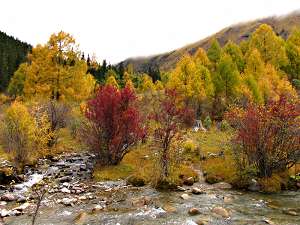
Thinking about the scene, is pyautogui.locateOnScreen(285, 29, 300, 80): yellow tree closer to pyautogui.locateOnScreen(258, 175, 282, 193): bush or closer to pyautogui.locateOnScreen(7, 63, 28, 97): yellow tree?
pyautogui.locateOnScreen(258, 175, 282, 193): bush

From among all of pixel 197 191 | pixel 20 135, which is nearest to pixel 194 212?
pixel 197 191

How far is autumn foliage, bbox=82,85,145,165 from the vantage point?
2478 centimetres

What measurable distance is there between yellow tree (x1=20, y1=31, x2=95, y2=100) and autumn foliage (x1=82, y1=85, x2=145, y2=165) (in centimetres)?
1433

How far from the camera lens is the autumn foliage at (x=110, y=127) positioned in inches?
976

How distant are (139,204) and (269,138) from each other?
9.38m

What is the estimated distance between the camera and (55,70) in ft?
129

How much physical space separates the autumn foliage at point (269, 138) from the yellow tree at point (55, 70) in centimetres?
2253

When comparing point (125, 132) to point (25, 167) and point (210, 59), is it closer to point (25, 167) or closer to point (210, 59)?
point (25, 167)

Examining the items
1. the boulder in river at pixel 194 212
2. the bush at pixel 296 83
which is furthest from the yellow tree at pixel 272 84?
the boulder in river at pixel 194 212

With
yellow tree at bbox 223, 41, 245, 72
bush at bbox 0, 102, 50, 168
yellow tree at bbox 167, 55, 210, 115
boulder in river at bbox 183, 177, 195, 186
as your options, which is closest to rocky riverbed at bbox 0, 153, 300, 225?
boulder in river at bbox 183, 177, 195, 186

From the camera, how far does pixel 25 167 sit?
25.0m

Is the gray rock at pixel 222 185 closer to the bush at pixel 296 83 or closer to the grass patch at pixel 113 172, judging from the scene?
the grass patch at pixel 113 172

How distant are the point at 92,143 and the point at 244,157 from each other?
10.4 m

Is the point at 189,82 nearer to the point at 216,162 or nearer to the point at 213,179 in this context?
the point at 216,162
